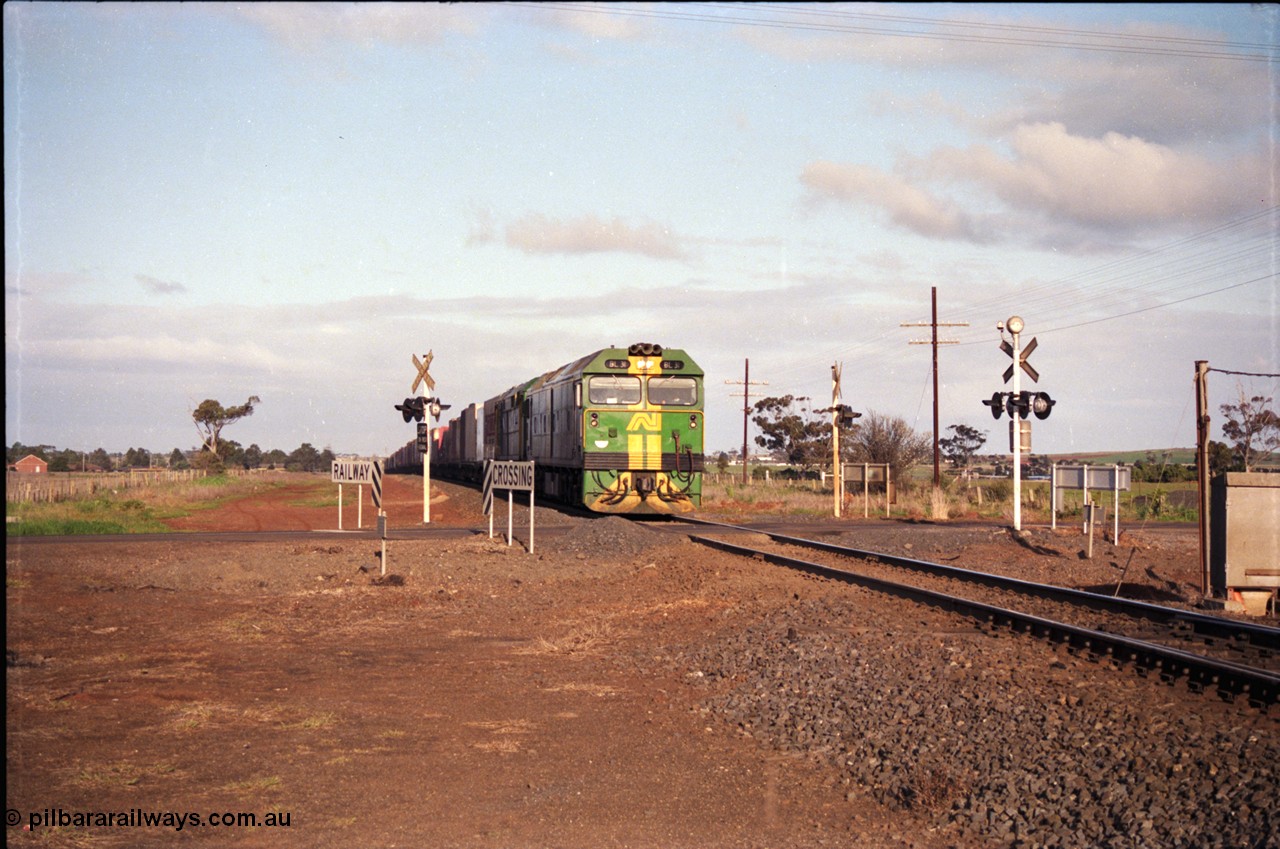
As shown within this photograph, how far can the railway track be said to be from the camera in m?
8.33

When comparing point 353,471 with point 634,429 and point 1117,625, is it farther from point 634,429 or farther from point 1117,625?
point 1117,625

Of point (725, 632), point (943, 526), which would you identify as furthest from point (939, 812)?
point (943, 526)


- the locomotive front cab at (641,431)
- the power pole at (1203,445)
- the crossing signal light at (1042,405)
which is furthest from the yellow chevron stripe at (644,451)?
the power pole at (1203,445)

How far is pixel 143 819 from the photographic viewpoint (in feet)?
18.8

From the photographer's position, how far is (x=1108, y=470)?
2383 centimetres

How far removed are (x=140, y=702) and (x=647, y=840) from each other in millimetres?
4862

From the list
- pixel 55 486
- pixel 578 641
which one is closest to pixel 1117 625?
pixel 578 641

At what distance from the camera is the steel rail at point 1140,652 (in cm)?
784

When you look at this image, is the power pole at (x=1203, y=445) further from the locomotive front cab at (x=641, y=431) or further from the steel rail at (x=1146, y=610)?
the locomotive front cab at (x=641, y=431)

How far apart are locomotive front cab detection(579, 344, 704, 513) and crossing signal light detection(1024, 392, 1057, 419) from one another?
775 cm

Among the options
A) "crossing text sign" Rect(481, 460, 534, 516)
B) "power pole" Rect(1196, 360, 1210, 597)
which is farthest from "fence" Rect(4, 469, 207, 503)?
"power pole" Rect(1196, 360, 1210, 597)

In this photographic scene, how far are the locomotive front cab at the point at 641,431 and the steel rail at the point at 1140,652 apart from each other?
12814mm

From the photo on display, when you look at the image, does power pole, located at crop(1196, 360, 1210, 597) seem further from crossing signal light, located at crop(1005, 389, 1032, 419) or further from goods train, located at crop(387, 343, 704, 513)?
goods train, located at crop(387, 343, 704, 513)

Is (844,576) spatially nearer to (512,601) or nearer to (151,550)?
(512,601)
